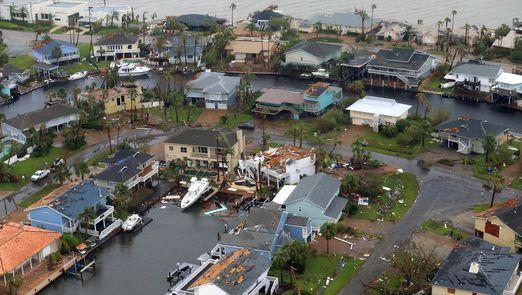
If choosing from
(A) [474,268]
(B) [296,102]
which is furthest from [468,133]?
(A) [474,268]

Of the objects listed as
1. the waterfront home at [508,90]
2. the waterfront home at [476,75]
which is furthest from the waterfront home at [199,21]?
the waterfront home at [508,90]

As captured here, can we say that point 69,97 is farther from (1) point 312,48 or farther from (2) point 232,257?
(2) point 232,257

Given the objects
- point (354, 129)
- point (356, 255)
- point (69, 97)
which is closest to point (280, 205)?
point (356, 255)

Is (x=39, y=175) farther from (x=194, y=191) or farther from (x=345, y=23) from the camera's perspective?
(x=345, y=23)

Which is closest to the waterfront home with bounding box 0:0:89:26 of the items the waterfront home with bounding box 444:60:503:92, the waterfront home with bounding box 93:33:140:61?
the waterfront home with bounding box 93:33:140:61

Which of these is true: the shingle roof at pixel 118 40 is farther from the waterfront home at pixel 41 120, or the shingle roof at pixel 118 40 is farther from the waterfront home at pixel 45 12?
the waterfront home at pixel 41 120

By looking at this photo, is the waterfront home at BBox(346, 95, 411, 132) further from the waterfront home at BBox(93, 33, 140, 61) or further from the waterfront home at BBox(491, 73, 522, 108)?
the waterfront home at BBox(93, 33, 140, 61)
